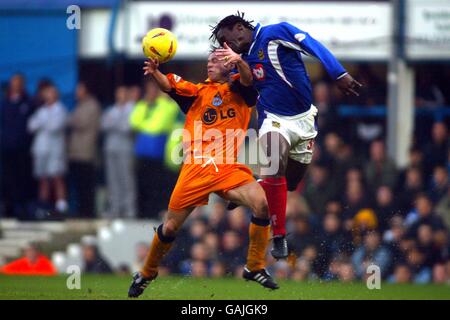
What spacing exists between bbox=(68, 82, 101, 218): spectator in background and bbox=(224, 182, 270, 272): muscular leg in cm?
721

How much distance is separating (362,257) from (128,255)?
3.73 m

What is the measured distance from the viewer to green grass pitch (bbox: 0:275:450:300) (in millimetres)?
13797

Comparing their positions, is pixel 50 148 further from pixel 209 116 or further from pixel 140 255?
pixel 209 116

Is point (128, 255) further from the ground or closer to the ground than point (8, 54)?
closer to the ground

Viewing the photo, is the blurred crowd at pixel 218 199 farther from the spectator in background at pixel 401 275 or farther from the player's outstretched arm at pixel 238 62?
the player's outstretched arm at pixel 238 62

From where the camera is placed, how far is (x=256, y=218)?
1314 centimetres

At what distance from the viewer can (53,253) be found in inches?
797

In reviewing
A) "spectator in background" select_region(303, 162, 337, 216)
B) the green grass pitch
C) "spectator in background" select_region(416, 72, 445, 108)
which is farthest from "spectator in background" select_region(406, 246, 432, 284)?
"spectator in background" select_region(416, 72, 445, 108)

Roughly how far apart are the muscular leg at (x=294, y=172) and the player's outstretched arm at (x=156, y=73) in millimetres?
1539

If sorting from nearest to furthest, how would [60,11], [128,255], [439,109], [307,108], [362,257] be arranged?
1. [307,108]
2. [362,257]
3. [128,255]
4. [439,109]
5. [60,11]

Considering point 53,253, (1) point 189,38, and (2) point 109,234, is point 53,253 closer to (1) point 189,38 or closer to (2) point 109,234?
(2) point 109,234

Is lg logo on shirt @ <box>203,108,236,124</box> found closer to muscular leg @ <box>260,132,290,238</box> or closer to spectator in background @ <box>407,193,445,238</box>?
muscular leg @ <box>260,132,290,238</box>

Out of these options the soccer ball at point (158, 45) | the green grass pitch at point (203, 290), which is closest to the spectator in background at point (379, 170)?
the green grass pitch at point (203, 290)
